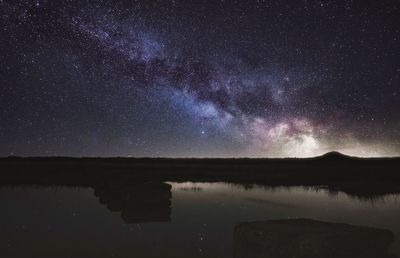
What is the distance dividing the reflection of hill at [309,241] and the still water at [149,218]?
1.38 meters

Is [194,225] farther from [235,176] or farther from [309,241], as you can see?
[235,176]

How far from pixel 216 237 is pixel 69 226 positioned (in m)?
5.18

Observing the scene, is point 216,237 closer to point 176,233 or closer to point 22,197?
point 176,233

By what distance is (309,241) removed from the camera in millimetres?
7176

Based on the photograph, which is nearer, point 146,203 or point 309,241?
point 309,241

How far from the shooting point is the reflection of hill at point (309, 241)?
23.5ft

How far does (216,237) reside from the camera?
11180 mm

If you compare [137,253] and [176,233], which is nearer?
[137,253]

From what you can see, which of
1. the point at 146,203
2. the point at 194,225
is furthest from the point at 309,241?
the point at 146,203

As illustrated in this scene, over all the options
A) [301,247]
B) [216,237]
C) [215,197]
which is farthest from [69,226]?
[215,197]

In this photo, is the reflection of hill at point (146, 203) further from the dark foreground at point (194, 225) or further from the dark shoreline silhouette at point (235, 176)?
the dark shoreline silhouette at point (235, 176)

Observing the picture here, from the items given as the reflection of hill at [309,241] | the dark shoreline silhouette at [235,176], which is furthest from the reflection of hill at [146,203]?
the dark shoreline silhouette at [235,176]

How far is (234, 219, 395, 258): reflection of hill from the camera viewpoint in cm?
715

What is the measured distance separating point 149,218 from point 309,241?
29.3 ft
